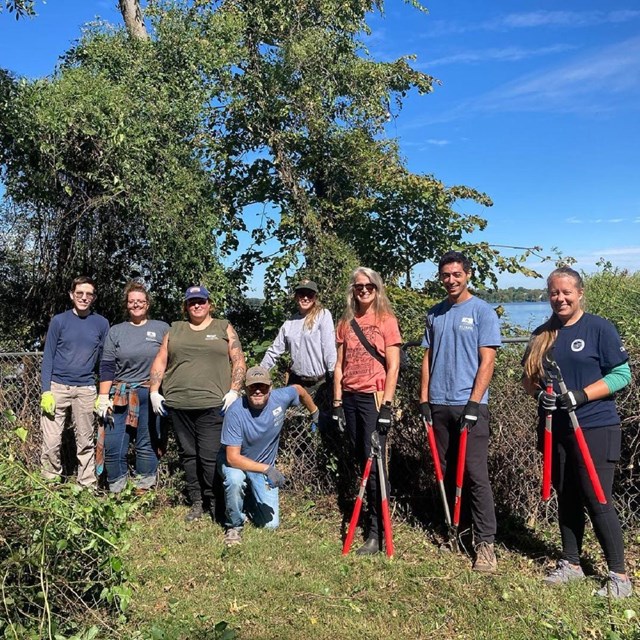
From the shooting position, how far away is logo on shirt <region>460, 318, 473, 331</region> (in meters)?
3.68

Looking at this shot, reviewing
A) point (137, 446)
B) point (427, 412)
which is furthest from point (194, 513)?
point (427, 412)

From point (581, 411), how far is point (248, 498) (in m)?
2.54

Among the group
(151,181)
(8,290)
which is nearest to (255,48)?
(151,181)

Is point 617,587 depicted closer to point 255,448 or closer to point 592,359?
point 592,359

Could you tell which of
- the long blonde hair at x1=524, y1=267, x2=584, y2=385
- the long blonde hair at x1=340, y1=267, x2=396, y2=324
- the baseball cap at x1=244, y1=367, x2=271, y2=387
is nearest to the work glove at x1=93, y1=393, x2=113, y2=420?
the baseball cap at x1=244, y1=367, x2=271, y2=387

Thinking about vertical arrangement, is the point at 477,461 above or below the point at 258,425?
below

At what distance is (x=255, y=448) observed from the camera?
4422 millimetres

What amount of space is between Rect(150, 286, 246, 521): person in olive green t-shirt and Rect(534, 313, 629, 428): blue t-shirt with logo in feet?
7.77

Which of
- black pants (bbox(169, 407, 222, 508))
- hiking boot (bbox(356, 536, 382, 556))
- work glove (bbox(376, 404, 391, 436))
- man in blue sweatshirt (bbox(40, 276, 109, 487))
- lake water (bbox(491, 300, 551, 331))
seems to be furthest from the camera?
lake water (bbox(491, 300, 551, 331))

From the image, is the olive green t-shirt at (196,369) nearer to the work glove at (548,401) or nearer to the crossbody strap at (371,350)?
the crossbody strap at (371,350)

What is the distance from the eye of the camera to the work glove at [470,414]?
354cm

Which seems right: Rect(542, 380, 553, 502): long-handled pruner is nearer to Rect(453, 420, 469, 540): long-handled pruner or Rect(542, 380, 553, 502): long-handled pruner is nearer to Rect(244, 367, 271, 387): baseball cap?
Rect(453, 420, 469, 540): long-handled pruner

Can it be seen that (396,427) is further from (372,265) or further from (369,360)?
(372,265)

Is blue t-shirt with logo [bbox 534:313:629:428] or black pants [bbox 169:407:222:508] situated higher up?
blue t-shirt with logo [bbox 534:313:629:428]
